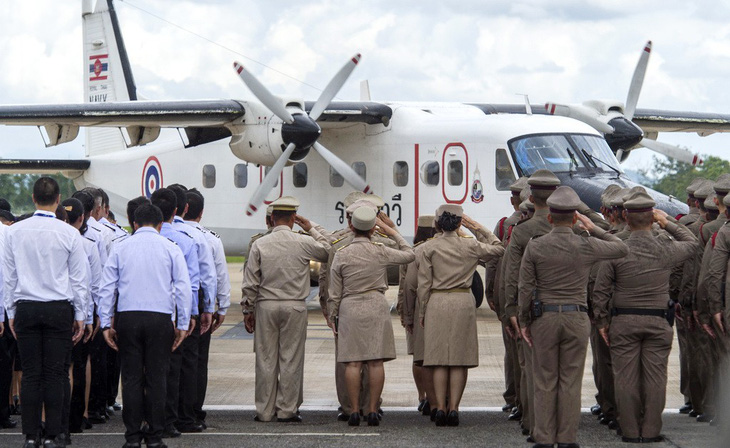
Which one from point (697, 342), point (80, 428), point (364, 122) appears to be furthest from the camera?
point (364, 122)

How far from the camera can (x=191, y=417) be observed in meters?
8.55

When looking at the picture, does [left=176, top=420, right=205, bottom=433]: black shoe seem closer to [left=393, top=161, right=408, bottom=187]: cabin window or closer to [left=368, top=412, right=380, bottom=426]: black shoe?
[left=368, top=412, right=380, bottom=426]: black shoe

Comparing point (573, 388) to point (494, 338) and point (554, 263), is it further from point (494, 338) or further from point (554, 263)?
point (494, 338)

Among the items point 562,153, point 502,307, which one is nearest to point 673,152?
point 562,153

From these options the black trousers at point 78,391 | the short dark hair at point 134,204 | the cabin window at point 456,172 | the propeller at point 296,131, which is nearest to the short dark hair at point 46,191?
the short dark hair at point 134,204

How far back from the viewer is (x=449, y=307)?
887 cm

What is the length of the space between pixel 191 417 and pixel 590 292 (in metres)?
3.34

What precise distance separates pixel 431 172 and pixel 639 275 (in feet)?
32.6

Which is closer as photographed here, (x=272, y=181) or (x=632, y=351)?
(x=632, y=351)

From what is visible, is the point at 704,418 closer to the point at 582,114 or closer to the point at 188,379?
the point at 188,379

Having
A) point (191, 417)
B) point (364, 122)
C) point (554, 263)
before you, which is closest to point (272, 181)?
point (364, 122)

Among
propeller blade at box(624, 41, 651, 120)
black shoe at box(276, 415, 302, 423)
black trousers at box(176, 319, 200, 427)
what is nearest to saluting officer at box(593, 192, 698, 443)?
black shoe at box(276, 415, 302, 423)

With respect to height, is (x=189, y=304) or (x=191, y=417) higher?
(x=189, y=304)

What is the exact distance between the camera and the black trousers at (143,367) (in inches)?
296
